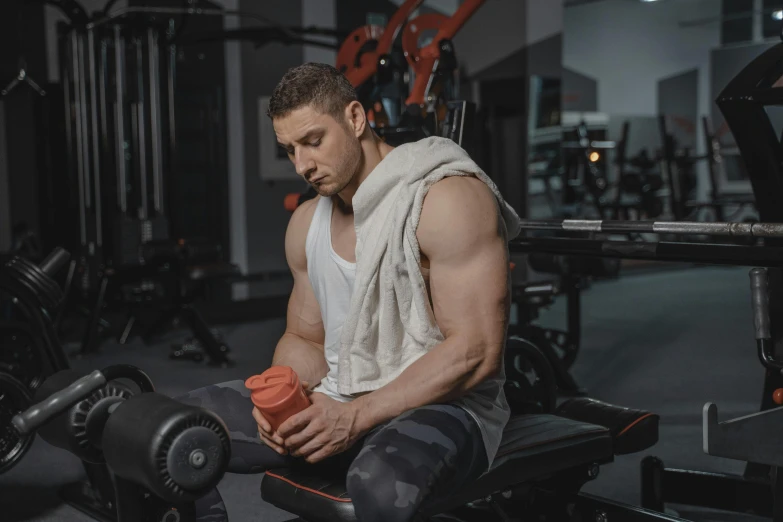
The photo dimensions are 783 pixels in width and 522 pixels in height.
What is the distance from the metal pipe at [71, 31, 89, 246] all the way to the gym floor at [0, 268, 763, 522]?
0.74 m

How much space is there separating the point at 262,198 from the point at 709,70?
7023mm

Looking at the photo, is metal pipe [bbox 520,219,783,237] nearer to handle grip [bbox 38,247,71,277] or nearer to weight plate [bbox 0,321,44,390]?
handle grip [bbox 38,247,71,277]

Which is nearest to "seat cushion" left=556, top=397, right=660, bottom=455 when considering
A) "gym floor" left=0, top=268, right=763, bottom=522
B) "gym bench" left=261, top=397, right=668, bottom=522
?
"gym bench" left=261, top=397, right=668, bottom=522

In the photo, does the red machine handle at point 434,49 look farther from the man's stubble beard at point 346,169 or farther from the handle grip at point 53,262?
the man's stubble beard at point 346,169

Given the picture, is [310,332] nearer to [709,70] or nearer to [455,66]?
[455,66]

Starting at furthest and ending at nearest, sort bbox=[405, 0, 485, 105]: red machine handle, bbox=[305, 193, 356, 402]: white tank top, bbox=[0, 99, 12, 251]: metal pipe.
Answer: bbox=[0, 99, 12, 251]: metal pipe < bbox=[405, 0, 485, 105]: red machine handle < bbox=[305, 193, 356, 402]: white tank top

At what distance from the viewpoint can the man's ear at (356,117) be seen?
1.46 meters

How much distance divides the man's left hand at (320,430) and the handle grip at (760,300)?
3.02 feet

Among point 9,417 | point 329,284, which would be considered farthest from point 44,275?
point 329,284

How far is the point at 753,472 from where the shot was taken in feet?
6.66

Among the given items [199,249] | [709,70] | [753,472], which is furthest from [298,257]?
[709,70]

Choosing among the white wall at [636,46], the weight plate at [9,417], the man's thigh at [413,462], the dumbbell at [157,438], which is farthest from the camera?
the white wall at [636,46]

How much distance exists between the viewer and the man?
1284 millimetres

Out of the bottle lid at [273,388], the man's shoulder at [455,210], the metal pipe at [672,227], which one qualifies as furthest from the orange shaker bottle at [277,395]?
the metal pipe at [672,227]
